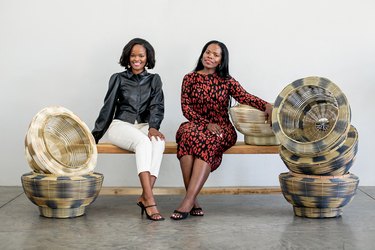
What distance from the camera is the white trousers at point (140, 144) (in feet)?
16.2

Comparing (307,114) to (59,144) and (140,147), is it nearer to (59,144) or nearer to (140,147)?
(140,147)

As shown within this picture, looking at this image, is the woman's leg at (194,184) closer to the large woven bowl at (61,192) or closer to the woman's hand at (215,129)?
the woman's hand at (215,129)

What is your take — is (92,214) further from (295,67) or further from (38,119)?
(295,67)

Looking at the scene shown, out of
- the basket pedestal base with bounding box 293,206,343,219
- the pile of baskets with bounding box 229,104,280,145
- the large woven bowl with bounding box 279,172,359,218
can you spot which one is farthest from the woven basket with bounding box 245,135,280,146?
the basket pedestal base with bounding box 293,206,343,219

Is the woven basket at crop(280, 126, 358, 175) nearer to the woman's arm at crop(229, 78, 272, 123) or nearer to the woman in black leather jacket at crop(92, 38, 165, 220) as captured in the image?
the woman's arm at crop(229, 78, 272, 123)

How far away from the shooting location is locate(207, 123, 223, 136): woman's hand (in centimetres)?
511

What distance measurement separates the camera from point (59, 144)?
203 inches

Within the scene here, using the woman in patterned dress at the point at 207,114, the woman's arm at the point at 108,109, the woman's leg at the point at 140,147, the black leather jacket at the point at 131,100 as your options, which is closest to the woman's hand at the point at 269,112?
the woman in patterned dress at the point at 207,114

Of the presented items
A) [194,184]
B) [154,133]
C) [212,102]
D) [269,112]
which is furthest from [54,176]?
[269,112]

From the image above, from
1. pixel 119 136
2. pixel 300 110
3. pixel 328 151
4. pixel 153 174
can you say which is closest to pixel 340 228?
pixel 328 151

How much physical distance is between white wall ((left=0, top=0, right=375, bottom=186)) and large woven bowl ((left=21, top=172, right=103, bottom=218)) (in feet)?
5.07

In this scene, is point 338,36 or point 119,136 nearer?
point 119,136

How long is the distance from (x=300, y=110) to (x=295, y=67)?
1.33 m

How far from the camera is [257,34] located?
6301 millimetres
